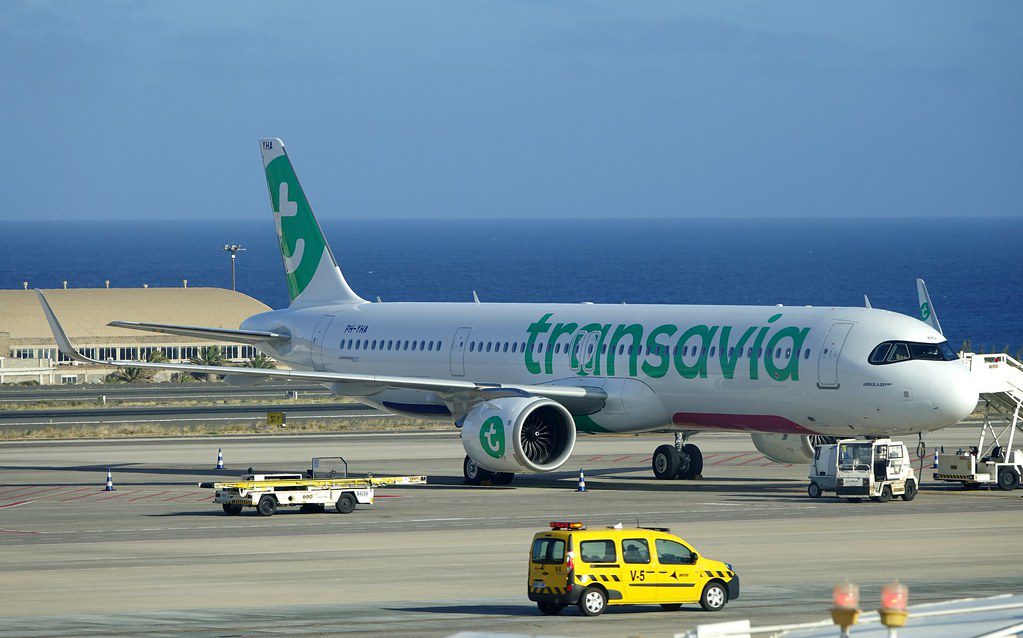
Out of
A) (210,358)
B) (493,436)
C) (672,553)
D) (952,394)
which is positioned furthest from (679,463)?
(210,358)

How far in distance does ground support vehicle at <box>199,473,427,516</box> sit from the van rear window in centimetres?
1697

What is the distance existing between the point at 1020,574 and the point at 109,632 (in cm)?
1654

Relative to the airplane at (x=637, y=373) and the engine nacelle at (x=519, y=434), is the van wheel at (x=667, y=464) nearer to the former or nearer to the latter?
the airplane at (x=637, y=373)

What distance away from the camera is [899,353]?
44.4 meters

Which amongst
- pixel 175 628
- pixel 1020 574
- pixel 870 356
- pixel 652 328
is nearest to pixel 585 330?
pixel 652 328

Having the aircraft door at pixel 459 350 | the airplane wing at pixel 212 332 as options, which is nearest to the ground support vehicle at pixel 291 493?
the airplane wing at pixel 212 332

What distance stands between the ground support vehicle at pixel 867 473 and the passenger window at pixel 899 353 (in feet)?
7.61

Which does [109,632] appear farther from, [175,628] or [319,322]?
[319,322]

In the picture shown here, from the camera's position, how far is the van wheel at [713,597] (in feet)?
86.7

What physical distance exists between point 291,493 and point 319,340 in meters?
16.1

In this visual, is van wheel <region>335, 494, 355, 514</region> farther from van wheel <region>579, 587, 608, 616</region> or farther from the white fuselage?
van wheel <region>579, 587, 608, 616</region>

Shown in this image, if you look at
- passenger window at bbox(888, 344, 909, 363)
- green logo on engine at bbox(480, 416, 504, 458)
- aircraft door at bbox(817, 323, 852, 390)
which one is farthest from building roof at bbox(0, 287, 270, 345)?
passenger window at bbox(888, 344, 909, 363)

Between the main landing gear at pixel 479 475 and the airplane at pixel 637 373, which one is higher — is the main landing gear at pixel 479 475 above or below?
below

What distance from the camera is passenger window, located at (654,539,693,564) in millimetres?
26844
